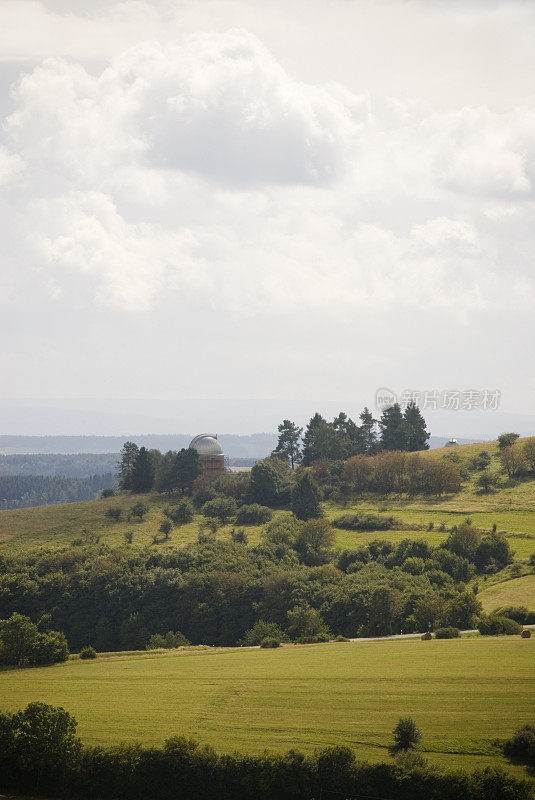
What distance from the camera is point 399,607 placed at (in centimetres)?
6500

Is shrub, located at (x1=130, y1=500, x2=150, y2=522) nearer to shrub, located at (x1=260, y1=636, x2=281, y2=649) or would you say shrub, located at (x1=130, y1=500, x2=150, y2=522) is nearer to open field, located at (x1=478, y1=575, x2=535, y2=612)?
shrub, located at (x1=260, y1=636, x2=281, y2=649)

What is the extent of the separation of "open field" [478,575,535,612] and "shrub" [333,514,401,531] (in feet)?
74.3

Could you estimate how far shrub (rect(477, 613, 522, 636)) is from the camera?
179 feet

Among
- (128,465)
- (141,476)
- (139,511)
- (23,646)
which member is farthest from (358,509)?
(23,646)

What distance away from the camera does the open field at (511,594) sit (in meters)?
62.7

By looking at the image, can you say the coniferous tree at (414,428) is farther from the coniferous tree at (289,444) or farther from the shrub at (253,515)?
the shrub at (253,515)

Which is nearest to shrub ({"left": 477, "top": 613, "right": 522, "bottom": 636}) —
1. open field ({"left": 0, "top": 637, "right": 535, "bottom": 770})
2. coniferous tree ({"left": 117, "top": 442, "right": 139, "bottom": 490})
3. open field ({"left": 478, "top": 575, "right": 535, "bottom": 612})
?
open field ({"left": 0, "top": 637, "right": 535, "bottom": 770})

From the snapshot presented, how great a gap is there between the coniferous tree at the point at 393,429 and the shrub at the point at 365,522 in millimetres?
28110

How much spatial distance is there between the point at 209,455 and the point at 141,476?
43.7ft

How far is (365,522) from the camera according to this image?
94125 millimetres

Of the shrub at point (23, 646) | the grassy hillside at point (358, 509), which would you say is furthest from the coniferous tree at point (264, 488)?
the shrub at point (23, 646)

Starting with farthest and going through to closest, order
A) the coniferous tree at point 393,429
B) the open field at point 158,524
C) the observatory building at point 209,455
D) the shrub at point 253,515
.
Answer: the observatory building at point 209,455 < the coniferous tree at point 393,429 < the shrub at point 253,515 < the open field at point 158,524

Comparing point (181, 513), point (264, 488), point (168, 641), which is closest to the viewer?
point (168, 641)

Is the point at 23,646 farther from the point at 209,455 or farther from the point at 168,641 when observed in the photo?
the point at 209,455
